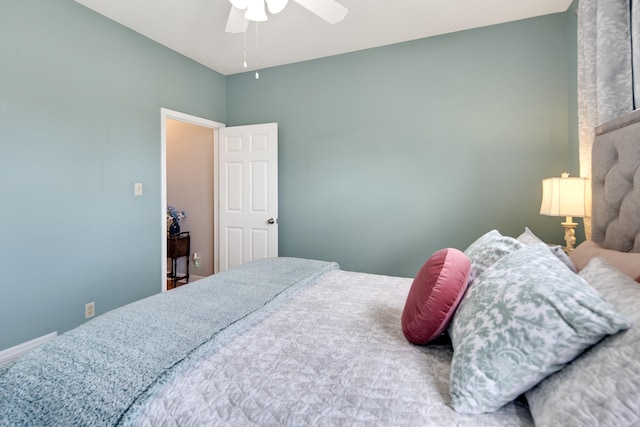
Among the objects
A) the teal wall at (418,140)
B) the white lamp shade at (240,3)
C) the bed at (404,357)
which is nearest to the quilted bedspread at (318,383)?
the bed at (404,357)

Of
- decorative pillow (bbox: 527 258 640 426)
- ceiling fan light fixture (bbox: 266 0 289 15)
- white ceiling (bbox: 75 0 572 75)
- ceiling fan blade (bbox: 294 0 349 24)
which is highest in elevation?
white ceiling (bbox: 75 0 572 75)

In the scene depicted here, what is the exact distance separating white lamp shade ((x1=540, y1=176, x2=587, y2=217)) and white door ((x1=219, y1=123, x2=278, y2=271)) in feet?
8.26

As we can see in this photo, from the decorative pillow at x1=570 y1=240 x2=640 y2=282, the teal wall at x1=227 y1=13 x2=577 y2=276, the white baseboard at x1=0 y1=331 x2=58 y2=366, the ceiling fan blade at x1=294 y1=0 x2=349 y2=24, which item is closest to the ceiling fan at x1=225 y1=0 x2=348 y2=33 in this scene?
the ceiling fan blade at x1=294 y1=0 x2=349 y2=24

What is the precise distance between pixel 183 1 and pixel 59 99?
1213 millimetres

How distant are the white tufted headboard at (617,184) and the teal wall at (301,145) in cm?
114

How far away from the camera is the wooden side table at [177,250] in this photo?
3764 mm

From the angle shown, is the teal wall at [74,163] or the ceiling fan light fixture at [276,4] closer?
the ceiling fan light fixture at [276,4]

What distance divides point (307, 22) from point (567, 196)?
239cm

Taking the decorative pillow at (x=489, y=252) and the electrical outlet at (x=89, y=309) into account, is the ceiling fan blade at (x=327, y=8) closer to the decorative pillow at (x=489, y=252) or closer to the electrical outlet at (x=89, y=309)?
the decorative pillow at (x=489, y=252)

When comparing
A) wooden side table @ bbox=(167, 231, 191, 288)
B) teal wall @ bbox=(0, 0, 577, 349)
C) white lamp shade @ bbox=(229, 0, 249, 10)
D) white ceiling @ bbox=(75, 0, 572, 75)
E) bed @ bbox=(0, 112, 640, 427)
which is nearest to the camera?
bed @ bbox=(0, 112, 640, 427)

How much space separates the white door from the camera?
3445 millimetres

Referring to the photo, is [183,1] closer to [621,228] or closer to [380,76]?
[380,76]

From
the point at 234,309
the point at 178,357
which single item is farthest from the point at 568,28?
the point at 178,357

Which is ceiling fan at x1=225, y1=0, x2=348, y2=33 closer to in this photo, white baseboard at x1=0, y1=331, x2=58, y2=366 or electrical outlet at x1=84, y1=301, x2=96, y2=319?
electrical outlet at x1=84, y1=301, x2=96, y2=319
